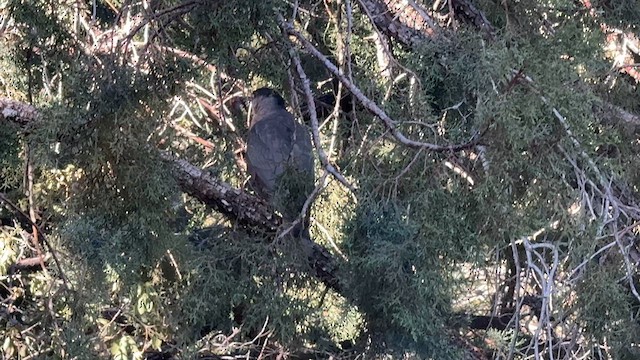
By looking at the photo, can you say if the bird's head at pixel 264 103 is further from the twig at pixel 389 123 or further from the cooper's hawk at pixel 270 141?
the twig at pixel 389 123

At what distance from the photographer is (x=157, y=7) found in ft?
13.8

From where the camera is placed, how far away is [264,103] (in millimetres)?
6027

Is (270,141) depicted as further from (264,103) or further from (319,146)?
(319,146)

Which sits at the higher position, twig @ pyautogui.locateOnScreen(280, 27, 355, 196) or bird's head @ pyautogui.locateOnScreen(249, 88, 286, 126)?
bird's head @ pyautogui.locateOnScreen(249, 88, 286, 126)

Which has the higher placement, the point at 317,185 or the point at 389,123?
the point at 389,123

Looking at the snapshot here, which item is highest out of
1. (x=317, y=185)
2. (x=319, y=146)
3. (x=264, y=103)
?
(x=264, y=103)

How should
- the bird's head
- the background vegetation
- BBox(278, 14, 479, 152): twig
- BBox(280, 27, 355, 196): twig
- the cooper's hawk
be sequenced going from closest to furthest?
BBox(278, 14, 479, 152): twig
the background vegetation
BBox(280, 27, 355, 196): twig
the cooper's hawk
the bird's head

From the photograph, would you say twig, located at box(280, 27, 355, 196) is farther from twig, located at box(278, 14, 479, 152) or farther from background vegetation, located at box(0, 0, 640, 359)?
twig, located at box(278, 14, 479, 152)

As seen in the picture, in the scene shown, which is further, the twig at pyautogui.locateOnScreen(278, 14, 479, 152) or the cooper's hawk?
the cooper's hawk

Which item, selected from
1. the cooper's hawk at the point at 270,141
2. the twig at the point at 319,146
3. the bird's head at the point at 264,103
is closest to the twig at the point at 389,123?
the twig at the point at 319,146

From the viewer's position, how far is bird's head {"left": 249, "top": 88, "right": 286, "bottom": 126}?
592cm

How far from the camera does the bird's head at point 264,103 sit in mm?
5922

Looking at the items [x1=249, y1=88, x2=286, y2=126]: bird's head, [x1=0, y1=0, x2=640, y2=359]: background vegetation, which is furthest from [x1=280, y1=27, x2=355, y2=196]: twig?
[x1=249, y1=88, x2=286, y2=126]: bird's head

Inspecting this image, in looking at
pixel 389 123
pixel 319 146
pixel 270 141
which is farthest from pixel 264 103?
pixel 389 123
